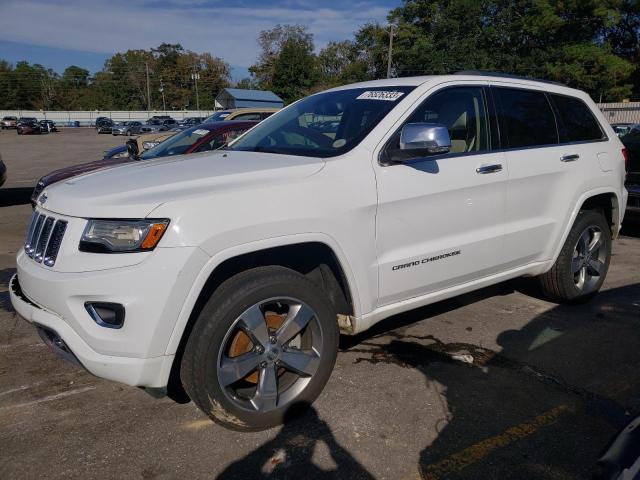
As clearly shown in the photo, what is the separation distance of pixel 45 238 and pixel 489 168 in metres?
2.77

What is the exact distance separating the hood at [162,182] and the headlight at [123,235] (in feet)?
0.14

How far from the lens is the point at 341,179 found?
3014 millimetres

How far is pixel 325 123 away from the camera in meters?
3.84

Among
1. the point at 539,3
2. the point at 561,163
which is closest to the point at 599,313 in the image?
the point at 561,163

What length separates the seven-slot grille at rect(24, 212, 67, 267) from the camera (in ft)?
8.65

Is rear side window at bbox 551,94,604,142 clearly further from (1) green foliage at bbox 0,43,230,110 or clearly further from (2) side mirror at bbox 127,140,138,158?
(1) green foliage at bbox 0,43,230,110

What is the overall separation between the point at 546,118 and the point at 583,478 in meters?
2.83

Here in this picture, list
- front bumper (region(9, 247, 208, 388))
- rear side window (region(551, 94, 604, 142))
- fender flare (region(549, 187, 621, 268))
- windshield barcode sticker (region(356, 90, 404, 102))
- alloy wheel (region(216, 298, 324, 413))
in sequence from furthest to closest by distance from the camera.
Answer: rear side window (region(551, 94, 604, 142)) < fender flare (region(549, 187, 621, 268)) < windshield barcode sticker (region(356, 90, 404, 102)) < alloy wheel (region(216, 298, 324, 413)) < front bumper (region(9, 247, 208, 388))

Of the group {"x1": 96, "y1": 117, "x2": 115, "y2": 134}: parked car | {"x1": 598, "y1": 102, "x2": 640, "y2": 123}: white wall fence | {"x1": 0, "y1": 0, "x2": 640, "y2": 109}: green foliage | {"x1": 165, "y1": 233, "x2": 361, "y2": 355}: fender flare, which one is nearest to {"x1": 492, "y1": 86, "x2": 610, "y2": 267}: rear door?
{"x1": 165, "y1": 233, "x2": 361, "y2": 355}: fender flare

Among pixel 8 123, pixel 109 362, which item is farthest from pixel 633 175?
pixel 8 123

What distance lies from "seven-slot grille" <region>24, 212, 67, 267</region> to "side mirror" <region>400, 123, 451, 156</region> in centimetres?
187

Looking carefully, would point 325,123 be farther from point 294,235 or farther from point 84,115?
point 84,115

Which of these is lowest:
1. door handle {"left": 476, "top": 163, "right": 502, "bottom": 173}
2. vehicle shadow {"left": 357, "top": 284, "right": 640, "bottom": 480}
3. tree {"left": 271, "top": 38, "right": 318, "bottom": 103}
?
vehicle shadow {"left": 357, "top": 284, "right": 640, "bottom": 480}

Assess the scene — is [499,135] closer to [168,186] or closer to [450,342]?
[450,342]
